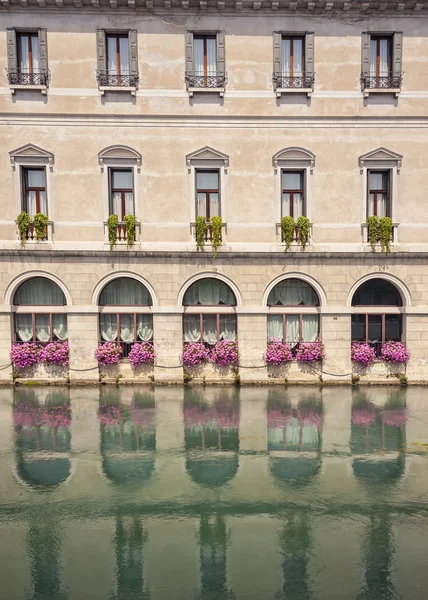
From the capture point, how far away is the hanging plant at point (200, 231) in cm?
1848

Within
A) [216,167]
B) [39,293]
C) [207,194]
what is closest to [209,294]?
[207,194]

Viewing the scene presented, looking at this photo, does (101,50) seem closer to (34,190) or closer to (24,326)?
(34,190)

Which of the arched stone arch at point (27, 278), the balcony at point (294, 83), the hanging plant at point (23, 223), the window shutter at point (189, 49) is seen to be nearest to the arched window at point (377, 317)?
the balcony at point (294, 83)

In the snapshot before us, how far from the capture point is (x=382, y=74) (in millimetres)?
18797

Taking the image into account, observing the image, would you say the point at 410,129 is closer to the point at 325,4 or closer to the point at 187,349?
the point at 325,4

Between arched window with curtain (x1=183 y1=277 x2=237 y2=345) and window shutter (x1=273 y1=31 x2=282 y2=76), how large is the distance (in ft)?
28.2

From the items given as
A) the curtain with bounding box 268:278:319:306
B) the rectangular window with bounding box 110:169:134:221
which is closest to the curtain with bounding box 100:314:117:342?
the rectangular window with bounding box 110:169:134:221

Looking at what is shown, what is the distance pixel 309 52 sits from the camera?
60.3 feet

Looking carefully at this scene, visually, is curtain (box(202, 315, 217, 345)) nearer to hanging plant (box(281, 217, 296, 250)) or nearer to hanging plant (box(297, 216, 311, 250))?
hanging plant (box(281, 217, 296, 250))

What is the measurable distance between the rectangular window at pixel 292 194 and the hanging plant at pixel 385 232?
10.2 feet

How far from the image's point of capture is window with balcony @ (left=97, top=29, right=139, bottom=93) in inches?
719

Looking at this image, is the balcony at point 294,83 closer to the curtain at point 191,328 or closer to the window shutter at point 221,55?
the window shutter at point 221,55

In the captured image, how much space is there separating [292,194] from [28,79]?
447 inches

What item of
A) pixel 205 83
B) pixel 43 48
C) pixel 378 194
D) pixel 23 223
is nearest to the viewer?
pixel 43 48
